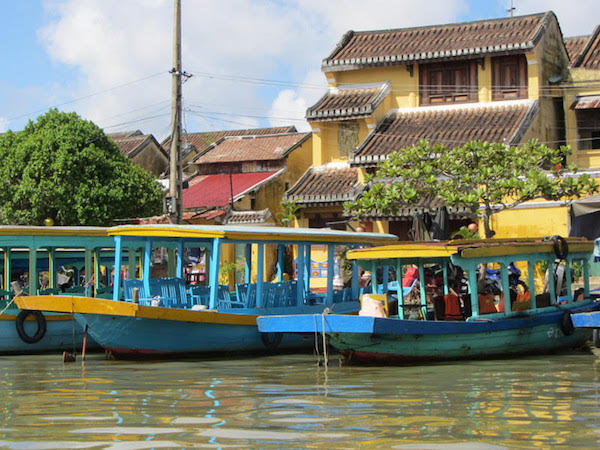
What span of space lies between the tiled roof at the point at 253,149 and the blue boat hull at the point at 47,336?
15.7m

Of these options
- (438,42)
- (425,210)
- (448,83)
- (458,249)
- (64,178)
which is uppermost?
(438,42)

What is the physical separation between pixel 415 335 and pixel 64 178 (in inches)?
638

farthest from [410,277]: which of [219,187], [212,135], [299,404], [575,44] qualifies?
[212,135]

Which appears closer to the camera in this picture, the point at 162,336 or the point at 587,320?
the point at 587,320

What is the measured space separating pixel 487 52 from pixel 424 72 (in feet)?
6.46

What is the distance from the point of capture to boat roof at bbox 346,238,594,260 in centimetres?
1198

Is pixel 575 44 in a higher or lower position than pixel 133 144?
higher

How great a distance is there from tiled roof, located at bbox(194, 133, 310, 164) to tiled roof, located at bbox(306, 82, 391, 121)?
15.4 feet

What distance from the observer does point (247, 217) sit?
88.0ft

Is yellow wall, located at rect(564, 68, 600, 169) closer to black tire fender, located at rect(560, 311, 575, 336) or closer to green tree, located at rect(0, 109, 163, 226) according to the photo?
black tire fender, located at rect(560, 311, 575, 336)

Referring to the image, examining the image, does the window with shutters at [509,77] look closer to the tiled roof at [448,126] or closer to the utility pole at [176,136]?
the tiled roof at [448,126]

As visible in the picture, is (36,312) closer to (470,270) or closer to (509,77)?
(470,270)

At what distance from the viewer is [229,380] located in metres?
11.1

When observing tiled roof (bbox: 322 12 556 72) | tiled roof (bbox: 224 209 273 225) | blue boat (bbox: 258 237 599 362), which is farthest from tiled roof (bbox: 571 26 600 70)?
blue boat (bbox: 258 237 599 362)
